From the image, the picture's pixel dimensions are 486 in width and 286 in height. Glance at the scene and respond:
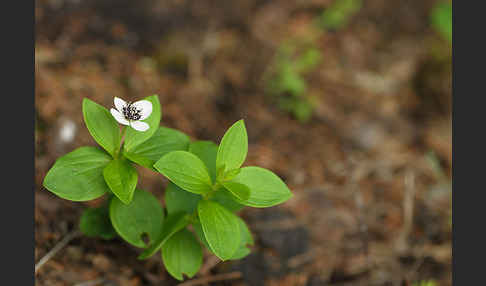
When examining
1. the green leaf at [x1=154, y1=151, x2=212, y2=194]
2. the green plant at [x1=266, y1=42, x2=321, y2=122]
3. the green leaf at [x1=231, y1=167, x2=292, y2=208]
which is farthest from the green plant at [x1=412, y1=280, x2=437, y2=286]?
the green leaf at [x1=154, y1=151, x2=212, y2=194]

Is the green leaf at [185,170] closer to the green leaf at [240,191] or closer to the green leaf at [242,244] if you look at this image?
the green leaf at [240,191]

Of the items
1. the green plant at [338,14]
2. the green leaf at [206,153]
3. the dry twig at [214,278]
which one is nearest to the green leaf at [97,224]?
the dry twig at [214,278]

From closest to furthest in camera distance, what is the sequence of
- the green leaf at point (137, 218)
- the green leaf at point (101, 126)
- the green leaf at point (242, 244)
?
the green leaf at point (101, 126) < the green leaf at point (137, 218) < the green leaf at point (242, 244)

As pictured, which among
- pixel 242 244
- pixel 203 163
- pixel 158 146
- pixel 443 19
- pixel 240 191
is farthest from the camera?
pixel 443 19

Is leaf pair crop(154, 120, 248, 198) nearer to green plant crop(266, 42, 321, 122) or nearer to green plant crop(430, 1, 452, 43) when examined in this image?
green plant crop(266, 42, 321, 122)

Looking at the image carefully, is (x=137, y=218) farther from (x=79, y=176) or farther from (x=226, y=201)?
(x=226, y=201)

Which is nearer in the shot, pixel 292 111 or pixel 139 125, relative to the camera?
pixel 139 125

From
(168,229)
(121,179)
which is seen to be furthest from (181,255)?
(121,179)
